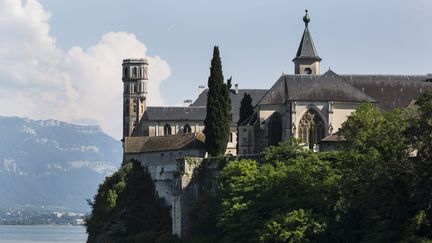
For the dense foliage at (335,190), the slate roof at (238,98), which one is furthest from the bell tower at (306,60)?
the dense foliage at (335,190)

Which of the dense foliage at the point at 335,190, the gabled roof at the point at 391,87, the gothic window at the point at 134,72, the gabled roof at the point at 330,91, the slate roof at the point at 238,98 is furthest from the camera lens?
the gothic window at the point at 134,72

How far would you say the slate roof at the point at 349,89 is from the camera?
9362cm

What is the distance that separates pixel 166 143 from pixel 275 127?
34.7 feet

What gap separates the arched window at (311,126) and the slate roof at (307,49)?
2090 cm

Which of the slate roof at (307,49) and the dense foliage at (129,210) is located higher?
the slate roof at (307,49)

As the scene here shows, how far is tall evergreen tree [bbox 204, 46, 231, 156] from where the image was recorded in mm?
88375

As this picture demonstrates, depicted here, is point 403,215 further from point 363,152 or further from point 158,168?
point 158,168

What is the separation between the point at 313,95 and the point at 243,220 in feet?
78.7

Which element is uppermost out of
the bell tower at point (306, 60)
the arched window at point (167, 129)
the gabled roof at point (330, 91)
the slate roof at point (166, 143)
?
the bell tower at point (306, 60)

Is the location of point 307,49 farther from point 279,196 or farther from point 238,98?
point 279,196

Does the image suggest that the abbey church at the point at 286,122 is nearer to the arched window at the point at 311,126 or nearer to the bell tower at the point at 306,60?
the arched window at the point at 311,126

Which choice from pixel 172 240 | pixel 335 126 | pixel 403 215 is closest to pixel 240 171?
pixel 172 240

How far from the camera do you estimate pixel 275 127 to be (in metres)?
96.0

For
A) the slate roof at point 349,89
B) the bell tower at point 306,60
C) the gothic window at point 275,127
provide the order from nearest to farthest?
the slate roof at point 349,89 < the gothic window at point 275,127 < the bell tower at point 306,60
